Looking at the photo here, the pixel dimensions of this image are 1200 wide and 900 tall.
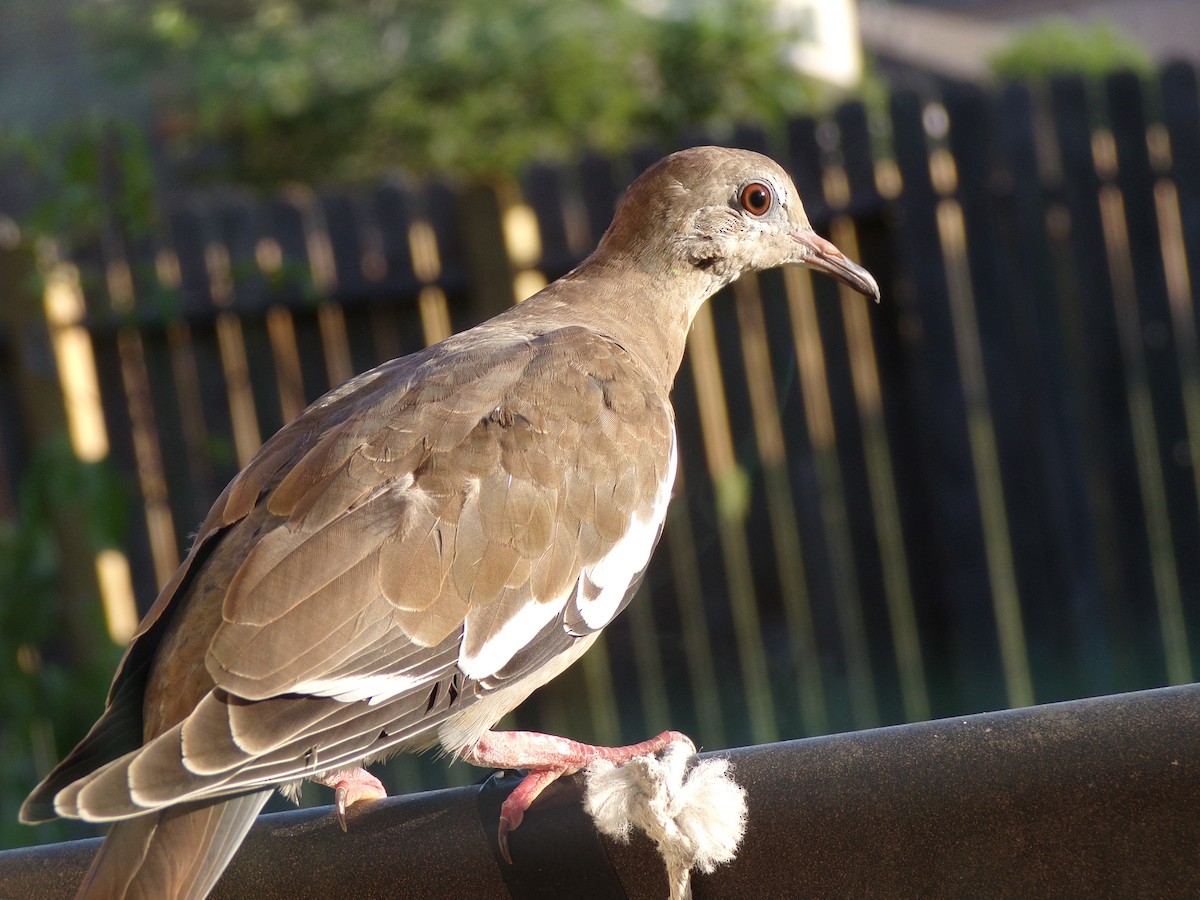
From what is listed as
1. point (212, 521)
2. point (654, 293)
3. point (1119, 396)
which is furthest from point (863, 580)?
point (212, 521)

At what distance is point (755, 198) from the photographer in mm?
3072

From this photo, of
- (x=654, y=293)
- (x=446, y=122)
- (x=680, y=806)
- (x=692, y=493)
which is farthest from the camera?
(x=446, y=122)

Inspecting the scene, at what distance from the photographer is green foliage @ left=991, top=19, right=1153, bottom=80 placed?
64.0 ft

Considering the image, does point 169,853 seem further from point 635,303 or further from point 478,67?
point 478,67

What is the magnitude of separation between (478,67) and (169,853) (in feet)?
36.6

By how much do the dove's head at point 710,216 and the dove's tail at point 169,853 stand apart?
1.72 metres

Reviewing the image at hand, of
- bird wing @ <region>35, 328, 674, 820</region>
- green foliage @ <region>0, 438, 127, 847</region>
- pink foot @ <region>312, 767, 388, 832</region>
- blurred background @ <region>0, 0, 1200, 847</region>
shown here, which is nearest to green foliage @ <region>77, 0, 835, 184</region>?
blurred background @ <region>0, 0, 1200, 847</region>

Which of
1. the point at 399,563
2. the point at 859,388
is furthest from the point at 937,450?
the point at 399,563

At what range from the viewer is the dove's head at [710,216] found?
9.99ft

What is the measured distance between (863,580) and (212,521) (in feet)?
11.9

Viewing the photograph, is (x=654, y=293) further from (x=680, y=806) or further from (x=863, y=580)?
(x=863, y=580)

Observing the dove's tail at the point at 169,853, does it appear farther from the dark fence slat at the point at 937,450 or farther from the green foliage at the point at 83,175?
the dark fence slat at the point at 937,450

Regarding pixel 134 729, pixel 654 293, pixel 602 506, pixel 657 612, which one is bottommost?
pixel 657 612

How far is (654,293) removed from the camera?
10.0 ft
